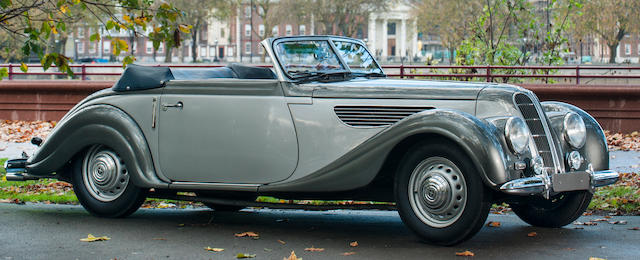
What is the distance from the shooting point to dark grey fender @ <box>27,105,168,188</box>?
768 cm

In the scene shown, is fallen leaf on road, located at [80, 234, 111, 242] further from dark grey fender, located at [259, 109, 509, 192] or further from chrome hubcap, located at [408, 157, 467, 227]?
chrome hubcap, located at [408, 157, 467, 227]

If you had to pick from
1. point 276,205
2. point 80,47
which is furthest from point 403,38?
point 276,205

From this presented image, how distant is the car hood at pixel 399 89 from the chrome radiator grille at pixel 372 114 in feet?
0.29

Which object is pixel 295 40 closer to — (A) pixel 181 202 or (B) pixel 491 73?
(A) pixel 181 202

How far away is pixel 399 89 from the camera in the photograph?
6746 millimetres

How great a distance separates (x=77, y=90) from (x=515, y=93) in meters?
15.8

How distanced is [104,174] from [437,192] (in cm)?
318

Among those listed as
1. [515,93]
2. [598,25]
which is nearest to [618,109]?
[515,93]

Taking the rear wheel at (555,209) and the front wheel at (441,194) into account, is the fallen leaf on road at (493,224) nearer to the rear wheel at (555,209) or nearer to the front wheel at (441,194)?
the rear wheel at (555,209)

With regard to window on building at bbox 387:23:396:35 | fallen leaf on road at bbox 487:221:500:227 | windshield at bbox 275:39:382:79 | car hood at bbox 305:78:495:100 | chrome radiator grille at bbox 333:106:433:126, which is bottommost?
fallen leaf on road at bbox 487:221:500:227

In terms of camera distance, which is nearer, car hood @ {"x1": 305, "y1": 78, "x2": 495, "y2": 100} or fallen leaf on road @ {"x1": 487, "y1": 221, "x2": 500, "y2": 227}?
car hood @ {"x1": 305, "y1": 78, "x2": 495, "y2": 100}

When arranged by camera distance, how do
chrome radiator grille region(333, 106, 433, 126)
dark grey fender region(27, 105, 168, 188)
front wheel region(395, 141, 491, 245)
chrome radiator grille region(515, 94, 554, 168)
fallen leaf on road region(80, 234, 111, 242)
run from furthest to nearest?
dark grey fender region(27, 105, 168, 188), fallen leaf on road region(80, 234, 111, 242), chrome radiator grille region(333, 106, 433, 126), chrome radiator grille region(515, 94, 554, 168), front wheel region(395, 141, 491, 245)

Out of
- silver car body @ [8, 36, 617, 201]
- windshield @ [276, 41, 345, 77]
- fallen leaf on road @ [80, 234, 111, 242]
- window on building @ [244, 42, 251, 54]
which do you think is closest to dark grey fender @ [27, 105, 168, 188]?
silver car body @ [8, 36, 617, 201]

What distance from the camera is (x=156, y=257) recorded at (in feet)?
20.2
